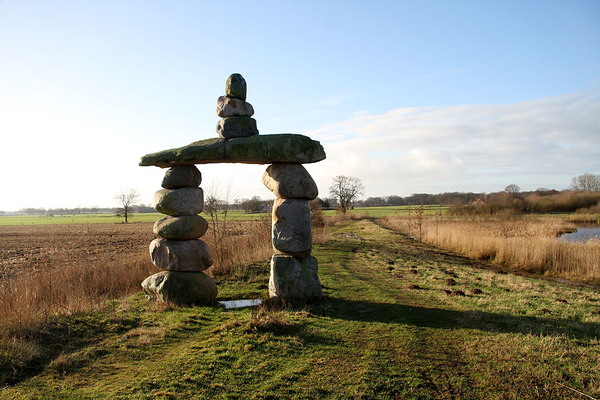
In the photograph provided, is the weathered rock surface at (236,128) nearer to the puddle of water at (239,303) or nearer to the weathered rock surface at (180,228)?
the weathered rock surface at (180,228)

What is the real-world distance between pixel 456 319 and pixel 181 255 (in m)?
6.03

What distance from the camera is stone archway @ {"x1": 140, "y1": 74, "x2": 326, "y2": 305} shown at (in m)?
7.37

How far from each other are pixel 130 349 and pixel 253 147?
428 cm

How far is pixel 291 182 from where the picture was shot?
7.47 meters

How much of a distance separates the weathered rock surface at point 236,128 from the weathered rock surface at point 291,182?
40.1 inches

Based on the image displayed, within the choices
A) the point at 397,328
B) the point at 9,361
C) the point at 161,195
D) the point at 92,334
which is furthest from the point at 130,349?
the point at 397,328

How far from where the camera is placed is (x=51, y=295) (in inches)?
285

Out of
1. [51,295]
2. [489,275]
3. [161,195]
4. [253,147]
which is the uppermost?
[253,147]

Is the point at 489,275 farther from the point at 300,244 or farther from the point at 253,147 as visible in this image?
the point at 253,147

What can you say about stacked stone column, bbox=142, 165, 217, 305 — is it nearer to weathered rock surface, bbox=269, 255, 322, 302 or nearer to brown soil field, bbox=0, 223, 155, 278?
weathered rock surface, bbox=269, 255, 322, 302

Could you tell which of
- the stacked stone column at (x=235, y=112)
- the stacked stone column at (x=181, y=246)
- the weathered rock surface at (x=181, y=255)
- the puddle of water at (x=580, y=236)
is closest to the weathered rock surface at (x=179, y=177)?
the stacked stone column at (x=181, y=246)

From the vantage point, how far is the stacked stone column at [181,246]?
7863mm

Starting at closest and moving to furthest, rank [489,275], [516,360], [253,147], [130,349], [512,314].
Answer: [516,360] < [130,349] < [512,314] < [253,147] < [489,275]

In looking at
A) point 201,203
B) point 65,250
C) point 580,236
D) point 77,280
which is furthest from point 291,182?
point 580,236
